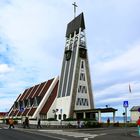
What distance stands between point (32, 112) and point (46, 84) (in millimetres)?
8468

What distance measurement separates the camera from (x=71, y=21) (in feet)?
298

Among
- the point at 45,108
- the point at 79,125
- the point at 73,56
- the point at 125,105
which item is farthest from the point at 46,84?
the point at 125,105

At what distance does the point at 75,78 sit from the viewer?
3157 inches

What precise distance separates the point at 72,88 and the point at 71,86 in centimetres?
61

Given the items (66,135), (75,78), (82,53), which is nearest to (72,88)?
(75,78)

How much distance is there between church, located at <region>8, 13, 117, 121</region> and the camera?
79.4 meters

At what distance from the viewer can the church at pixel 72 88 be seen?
7938 centimetres

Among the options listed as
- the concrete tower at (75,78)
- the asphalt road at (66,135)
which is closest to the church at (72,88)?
the concrete tower at (75,78)

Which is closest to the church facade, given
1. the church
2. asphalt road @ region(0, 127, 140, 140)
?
the church

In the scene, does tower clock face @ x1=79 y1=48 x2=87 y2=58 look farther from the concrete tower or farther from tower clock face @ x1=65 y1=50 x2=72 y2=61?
tower clock face @ x1=65 y1=50 x2=72 y2=61

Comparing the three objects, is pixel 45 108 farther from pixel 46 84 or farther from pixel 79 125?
pixel 79 125

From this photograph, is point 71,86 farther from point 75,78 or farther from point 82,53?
point 82,53

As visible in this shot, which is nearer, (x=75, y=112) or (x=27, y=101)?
(x=75, y=112)

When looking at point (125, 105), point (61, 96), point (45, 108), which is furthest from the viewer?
point (45, 108)
